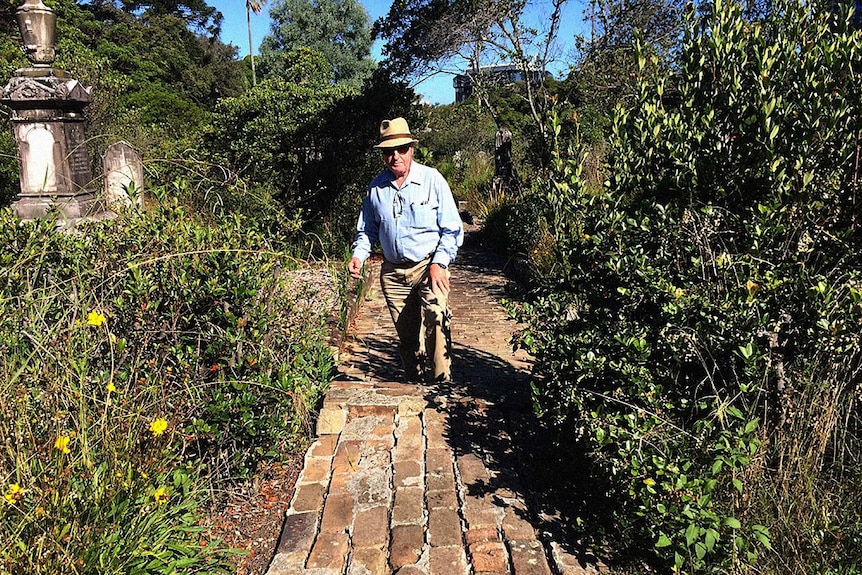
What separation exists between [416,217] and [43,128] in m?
6.40

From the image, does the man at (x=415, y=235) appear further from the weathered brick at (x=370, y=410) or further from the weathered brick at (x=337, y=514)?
the weathered brick at (x=337, y=514)

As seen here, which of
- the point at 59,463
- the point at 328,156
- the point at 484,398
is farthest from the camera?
the point at 328,156

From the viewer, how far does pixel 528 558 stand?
2475mm

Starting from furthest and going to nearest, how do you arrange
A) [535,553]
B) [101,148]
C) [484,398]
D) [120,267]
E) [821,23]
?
[101,148] → [484,398] → [120,267] → [821,23] → [535,553]

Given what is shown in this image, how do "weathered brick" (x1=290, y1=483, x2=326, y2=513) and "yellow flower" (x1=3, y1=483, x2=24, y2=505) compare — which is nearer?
"yellow flower" (x1=3, y1=483, x2=24, y2=505)

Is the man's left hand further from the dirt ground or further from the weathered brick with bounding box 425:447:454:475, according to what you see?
the dirt ground

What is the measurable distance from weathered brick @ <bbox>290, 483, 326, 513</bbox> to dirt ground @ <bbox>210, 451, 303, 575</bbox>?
6cm

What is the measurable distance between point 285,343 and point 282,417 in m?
0.43

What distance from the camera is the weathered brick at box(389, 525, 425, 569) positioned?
8.12 ft

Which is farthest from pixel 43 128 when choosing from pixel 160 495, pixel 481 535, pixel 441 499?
pixel 481 535

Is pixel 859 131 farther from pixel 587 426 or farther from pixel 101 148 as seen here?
pixel 101 148

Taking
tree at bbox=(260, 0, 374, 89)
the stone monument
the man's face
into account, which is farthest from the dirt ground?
tree at bbox=(260, 0, 374, 89)

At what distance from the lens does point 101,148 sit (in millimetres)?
12297

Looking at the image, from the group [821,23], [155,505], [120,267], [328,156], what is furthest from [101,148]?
[821,23]
